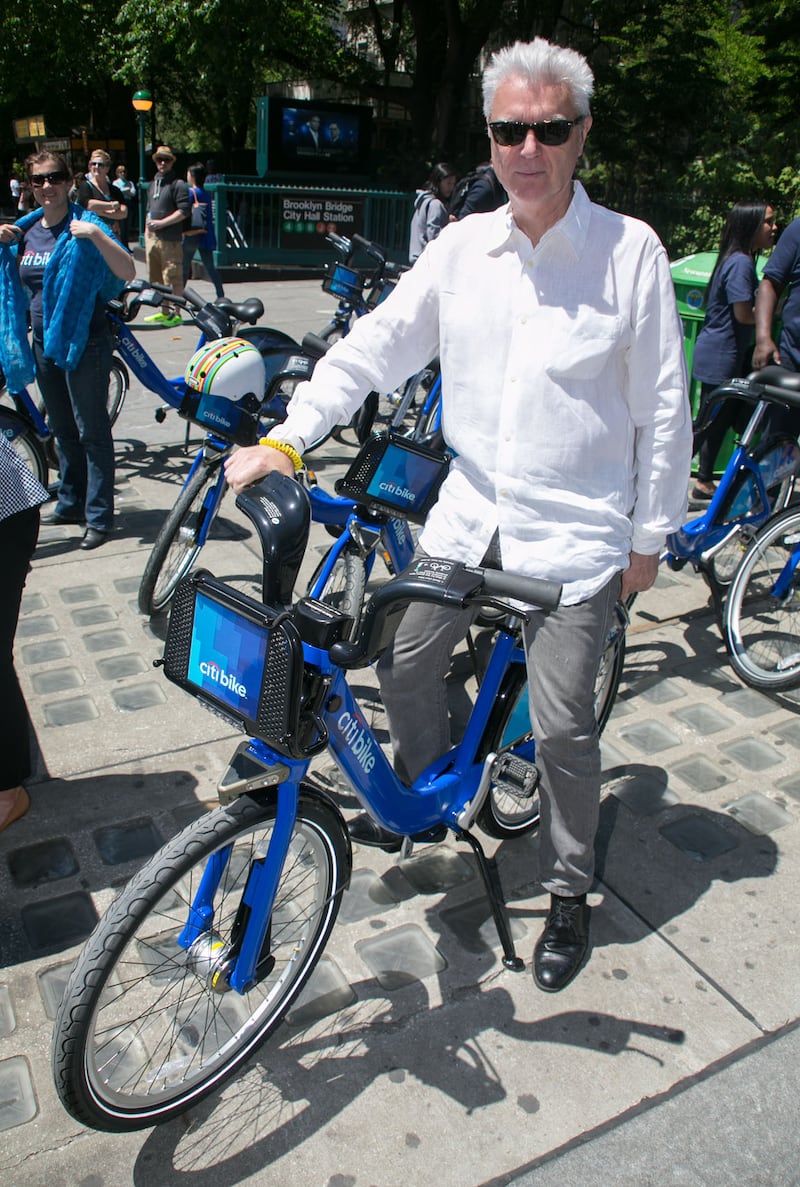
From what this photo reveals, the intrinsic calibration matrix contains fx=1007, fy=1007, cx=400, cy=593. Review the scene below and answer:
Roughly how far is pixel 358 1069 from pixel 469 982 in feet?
1.39

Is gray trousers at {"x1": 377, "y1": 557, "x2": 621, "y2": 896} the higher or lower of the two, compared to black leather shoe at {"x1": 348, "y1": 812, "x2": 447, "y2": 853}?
higher

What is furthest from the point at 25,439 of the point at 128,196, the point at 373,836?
the point at 128,196

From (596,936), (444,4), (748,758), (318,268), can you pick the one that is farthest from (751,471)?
(444,4)

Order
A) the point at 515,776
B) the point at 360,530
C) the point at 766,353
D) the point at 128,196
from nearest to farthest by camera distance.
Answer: the point at 515,776 → the point at 360,530 → the point at 766,353 → the point at 128,196

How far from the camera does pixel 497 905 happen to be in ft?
9.17

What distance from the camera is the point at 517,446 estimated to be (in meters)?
2.45

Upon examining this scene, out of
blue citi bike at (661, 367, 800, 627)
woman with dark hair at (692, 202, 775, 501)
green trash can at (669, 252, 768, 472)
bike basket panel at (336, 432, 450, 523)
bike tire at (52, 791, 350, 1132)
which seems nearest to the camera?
bike tire at (52, 791, 350, 1132)

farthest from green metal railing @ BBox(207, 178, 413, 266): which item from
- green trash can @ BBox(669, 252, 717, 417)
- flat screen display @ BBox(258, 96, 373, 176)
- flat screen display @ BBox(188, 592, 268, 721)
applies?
flat screen display @ BBox(188, 592, 268, 721)

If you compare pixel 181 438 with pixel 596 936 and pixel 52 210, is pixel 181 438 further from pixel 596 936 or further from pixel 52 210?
pixel 596 936

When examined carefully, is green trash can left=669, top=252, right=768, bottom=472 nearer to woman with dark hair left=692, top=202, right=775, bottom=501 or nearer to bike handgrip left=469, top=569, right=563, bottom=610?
woman with dark hair left=692, top=202, right=775, bottom=501

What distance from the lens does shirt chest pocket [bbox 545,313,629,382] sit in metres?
2.33

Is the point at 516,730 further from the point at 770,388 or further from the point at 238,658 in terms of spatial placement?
the point at 770,388

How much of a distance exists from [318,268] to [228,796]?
16288 mm

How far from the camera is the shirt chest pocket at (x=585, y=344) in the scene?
2.33 meters
